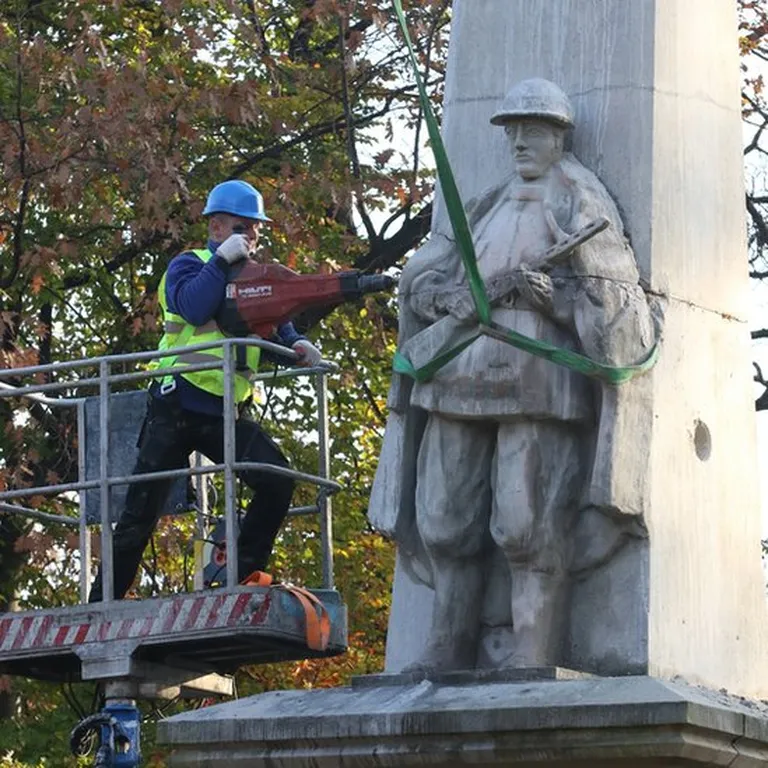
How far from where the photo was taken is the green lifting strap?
39.5 feet

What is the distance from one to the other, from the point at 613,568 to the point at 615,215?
4.42 ft

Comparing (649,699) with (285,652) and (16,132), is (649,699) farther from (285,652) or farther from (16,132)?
(16,132)

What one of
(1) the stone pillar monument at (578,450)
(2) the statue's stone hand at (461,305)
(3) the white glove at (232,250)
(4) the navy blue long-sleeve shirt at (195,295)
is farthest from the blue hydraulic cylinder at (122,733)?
(2) the statue's stone hand at (461,305)

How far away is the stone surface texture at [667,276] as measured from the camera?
39.9 ft

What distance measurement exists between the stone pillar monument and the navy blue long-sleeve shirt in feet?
4.75

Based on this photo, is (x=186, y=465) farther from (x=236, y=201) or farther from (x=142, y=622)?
(x=236, y=201)

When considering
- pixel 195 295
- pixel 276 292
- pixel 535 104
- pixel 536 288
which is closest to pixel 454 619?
pixel 536 288

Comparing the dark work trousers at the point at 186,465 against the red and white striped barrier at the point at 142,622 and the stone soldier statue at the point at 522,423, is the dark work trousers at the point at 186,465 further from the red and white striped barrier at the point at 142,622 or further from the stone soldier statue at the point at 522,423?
the stone soldier statue at the point at 522,423

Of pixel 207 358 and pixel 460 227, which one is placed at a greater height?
pixel 460 227

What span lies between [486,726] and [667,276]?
Answer: 2000 millimetres

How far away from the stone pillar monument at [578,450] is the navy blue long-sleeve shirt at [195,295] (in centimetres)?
Answer: 145

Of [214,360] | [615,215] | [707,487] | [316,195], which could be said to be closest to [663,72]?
[615,215]

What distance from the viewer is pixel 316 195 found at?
2098 centimetres

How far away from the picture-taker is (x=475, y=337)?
12242 mm
